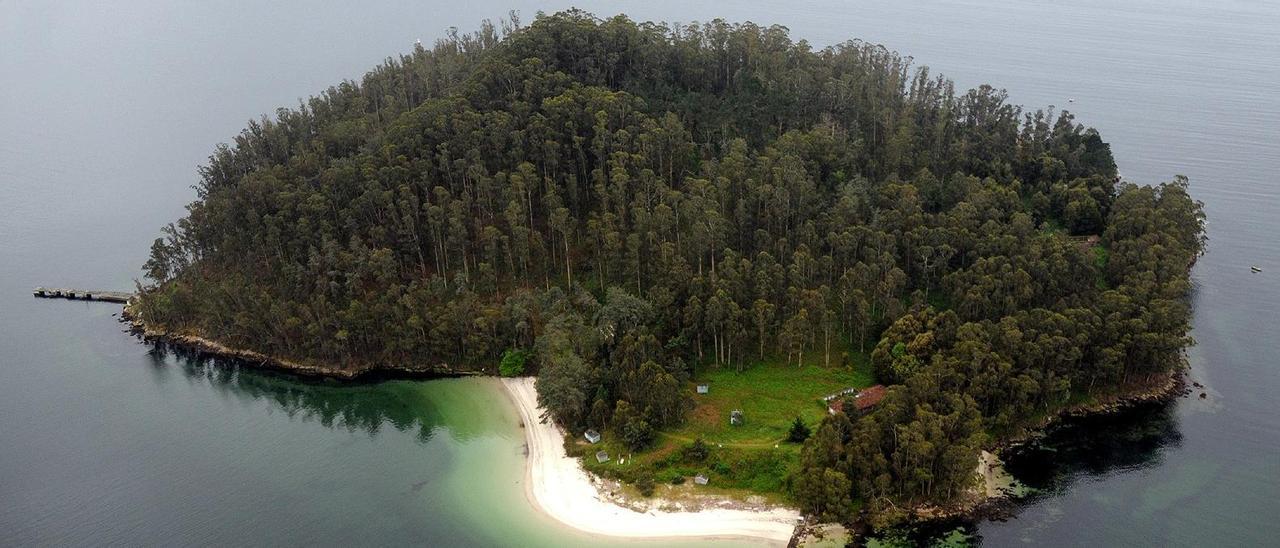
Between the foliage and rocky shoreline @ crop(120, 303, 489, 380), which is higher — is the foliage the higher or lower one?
the lower one

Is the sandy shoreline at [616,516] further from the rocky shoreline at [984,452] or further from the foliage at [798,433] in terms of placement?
the foliage at [798,433]

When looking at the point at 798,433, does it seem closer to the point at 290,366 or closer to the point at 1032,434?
the point at 1032,434

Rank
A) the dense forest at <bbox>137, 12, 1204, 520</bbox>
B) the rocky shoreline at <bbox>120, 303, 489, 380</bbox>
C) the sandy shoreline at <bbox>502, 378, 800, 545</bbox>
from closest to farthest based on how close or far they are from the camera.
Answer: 1. the sandy shoreline at <bbox>502, 378, 800, 545</bbox>
2. the dense forest at <bbox>137, 12, 1204, 520</bbox>
3. the rocky shoreline at <bbox>120, 303, 489, 380</bbox>

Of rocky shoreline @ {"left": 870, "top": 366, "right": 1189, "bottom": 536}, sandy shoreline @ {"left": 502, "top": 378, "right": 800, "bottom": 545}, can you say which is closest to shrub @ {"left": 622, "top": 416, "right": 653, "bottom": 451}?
sandy shoreline @ {"left": 502, "top": 378, "right": 800, "bottom": 545}

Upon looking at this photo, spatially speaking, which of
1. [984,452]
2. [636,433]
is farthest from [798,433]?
[984,452]

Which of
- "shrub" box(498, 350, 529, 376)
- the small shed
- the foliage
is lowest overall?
the foliage

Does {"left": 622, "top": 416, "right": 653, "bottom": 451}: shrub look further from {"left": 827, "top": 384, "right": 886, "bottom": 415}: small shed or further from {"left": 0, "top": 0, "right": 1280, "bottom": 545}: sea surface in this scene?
{"left": 827, "top": 384, "right": 886, "bottom": 415}: small shed

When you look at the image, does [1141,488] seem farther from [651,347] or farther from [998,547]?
[651,347]

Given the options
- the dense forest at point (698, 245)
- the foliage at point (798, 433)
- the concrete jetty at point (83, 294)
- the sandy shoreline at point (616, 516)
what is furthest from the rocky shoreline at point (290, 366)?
the foliage at point (798, 433)
